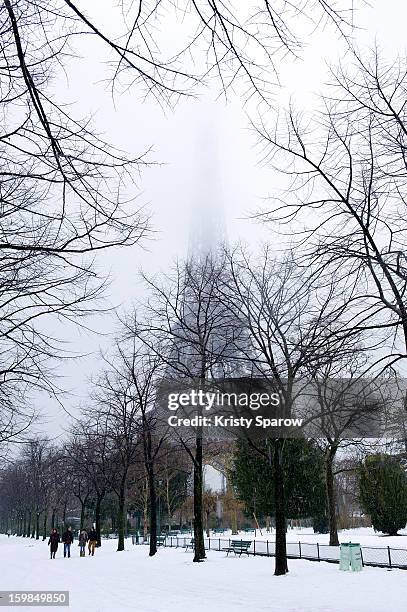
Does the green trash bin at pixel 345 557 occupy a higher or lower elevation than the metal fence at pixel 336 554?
higher

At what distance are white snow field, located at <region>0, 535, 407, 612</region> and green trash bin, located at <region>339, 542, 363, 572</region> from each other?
384 mm

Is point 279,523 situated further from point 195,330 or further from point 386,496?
point 386,496

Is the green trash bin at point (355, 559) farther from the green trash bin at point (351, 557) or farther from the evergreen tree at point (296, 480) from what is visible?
the evergreen tree at point (296, 480)

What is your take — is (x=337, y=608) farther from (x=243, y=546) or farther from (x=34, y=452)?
(x=34, y=452)

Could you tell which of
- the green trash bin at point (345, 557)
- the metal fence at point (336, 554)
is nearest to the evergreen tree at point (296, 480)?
the metal fence at point (336, 554)

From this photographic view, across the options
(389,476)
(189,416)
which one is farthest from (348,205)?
(389,476)

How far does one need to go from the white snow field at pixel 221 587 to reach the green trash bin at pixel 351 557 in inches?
15.1

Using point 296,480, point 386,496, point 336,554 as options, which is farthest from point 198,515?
point 386,496

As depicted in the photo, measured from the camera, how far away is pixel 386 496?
38219mm

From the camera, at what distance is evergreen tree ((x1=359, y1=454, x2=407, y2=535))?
3756cm

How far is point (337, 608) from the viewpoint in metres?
11.1

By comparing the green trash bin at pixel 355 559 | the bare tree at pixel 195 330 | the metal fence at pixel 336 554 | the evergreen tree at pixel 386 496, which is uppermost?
the bare tree at pixel 195 330

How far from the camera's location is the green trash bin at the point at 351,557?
18.2 m

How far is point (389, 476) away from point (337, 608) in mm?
28363
